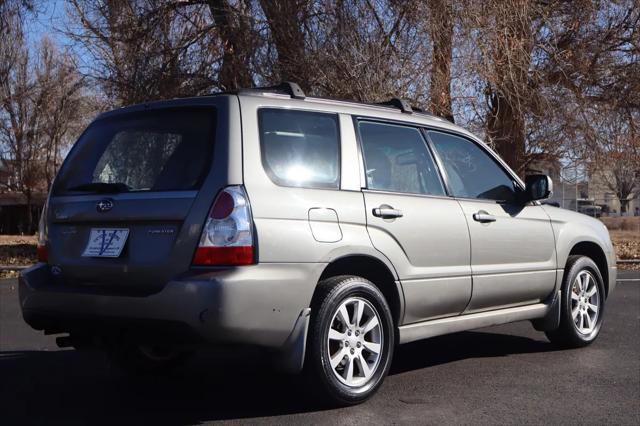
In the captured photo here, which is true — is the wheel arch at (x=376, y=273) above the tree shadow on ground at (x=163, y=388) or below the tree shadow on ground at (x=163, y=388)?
above

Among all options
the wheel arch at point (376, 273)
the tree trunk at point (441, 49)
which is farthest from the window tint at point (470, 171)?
the tree trunk at point (441, 49)

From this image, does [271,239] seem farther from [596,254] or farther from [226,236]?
[596,254]

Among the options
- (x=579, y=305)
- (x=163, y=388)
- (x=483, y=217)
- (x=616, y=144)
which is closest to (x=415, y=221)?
(x=483, y=217)

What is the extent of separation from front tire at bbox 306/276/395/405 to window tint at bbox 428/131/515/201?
1371 millimetres

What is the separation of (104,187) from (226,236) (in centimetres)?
101

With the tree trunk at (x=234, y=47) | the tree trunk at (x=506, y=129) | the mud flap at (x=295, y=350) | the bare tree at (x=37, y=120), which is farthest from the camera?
the bare tree at (x=37, y=120)

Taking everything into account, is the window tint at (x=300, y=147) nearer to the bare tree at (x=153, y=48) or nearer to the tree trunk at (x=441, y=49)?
the tree trunk at (x=441, y=49)

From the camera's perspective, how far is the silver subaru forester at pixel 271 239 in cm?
455

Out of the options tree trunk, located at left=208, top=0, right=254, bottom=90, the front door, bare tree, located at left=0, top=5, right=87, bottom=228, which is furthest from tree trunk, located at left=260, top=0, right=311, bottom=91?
bare tree, located at left=0, top=5, right=87, bottom=228

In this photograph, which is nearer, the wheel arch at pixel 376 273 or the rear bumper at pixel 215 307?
the rear bumper at pixel 215 307

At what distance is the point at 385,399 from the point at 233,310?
1.45 meters

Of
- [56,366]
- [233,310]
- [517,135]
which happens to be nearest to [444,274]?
[233,310]

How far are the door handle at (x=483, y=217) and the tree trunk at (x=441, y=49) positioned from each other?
Result: 9.51m

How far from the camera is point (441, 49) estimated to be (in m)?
15.4
